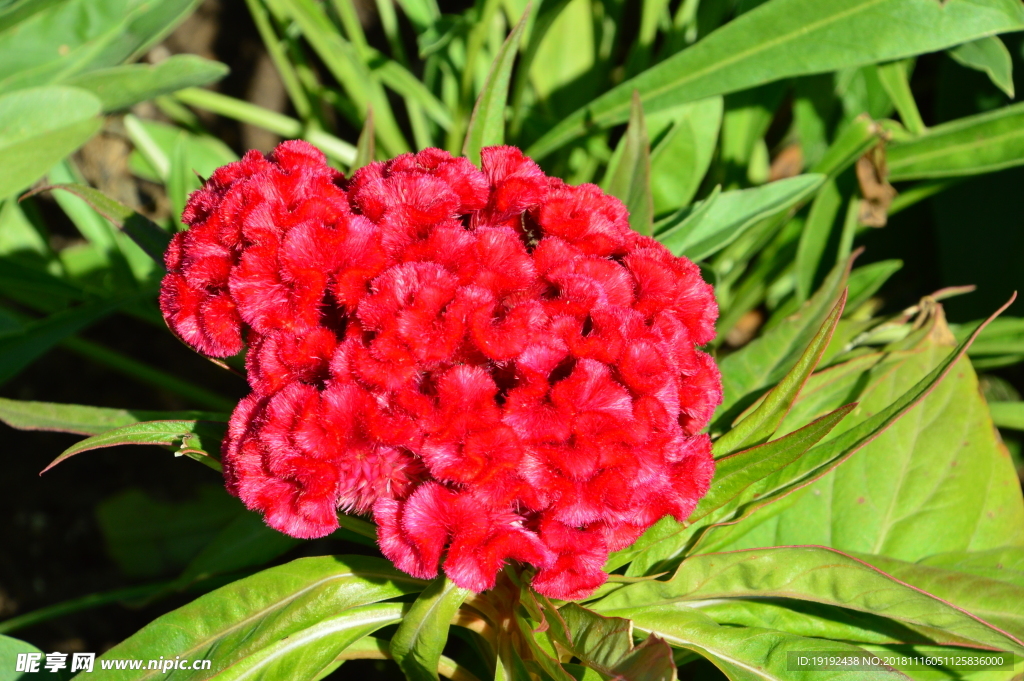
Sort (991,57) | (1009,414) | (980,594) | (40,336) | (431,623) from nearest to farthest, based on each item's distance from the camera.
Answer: (431,623), (980,594), (991,57), (40,336), (1009,414)

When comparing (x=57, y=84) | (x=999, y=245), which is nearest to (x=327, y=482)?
(x=57, y=84)

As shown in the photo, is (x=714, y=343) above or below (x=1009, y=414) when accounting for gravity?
above

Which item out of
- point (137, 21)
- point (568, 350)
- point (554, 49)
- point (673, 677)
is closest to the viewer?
point (673, 677)

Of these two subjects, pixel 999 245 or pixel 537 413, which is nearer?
pixel 537 413

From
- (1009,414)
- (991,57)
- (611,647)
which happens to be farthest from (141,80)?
(1009,414)

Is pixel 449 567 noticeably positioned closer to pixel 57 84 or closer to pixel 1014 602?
pixel 1014 602

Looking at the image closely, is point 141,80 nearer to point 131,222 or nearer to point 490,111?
point 131,222

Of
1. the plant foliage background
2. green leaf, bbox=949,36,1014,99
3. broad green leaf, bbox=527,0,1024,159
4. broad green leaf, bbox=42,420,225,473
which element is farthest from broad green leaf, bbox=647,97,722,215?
broad green leaf, bbox=42,420,225,473
